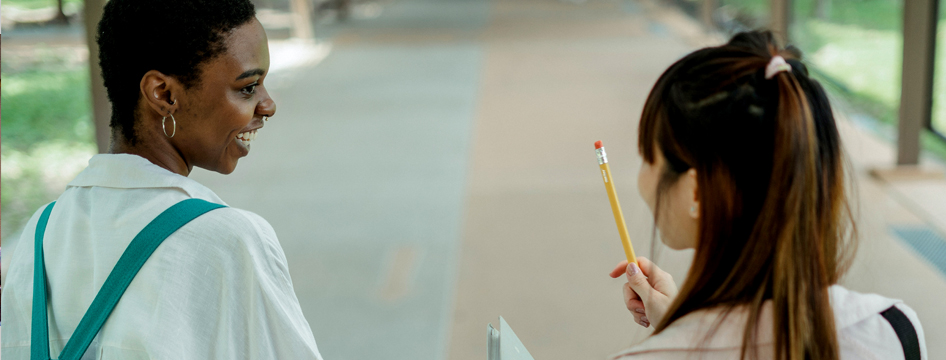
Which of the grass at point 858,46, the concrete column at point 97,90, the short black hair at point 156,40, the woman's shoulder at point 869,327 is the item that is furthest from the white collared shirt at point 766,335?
the grass at point 858,46

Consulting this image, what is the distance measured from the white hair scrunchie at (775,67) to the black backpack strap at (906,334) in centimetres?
33

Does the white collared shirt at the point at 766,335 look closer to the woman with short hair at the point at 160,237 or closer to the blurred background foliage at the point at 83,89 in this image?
the woman with short hair at the point at 160,237

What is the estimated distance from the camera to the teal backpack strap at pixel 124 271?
3.44 ft

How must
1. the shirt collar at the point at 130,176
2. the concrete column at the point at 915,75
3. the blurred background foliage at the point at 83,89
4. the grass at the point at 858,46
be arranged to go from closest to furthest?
the shirt collar at the point at 130,176
the concrete column at the point at 915,75
the blurred background foliage at the point at 83,89
the grass at the point at 858,46

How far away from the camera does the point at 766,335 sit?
101cm

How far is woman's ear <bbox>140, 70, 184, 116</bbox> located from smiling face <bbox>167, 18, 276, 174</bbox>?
0.03ft

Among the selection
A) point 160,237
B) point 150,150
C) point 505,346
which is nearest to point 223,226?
point 160,237

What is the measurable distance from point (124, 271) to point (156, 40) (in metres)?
0.34

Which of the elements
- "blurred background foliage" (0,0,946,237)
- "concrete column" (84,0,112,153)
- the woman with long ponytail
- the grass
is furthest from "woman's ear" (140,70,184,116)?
the grass

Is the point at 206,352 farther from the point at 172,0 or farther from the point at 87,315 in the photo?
the point at 172,0

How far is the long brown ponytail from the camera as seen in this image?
991 mm

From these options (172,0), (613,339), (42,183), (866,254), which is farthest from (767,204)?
(42,183)

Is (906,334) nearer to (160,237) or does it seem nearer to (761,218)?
(761,218)

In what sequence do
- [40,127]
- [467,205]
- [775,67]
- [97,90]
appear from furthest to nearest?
[40,127] < [467,205] < [97,90] < [775,67]
